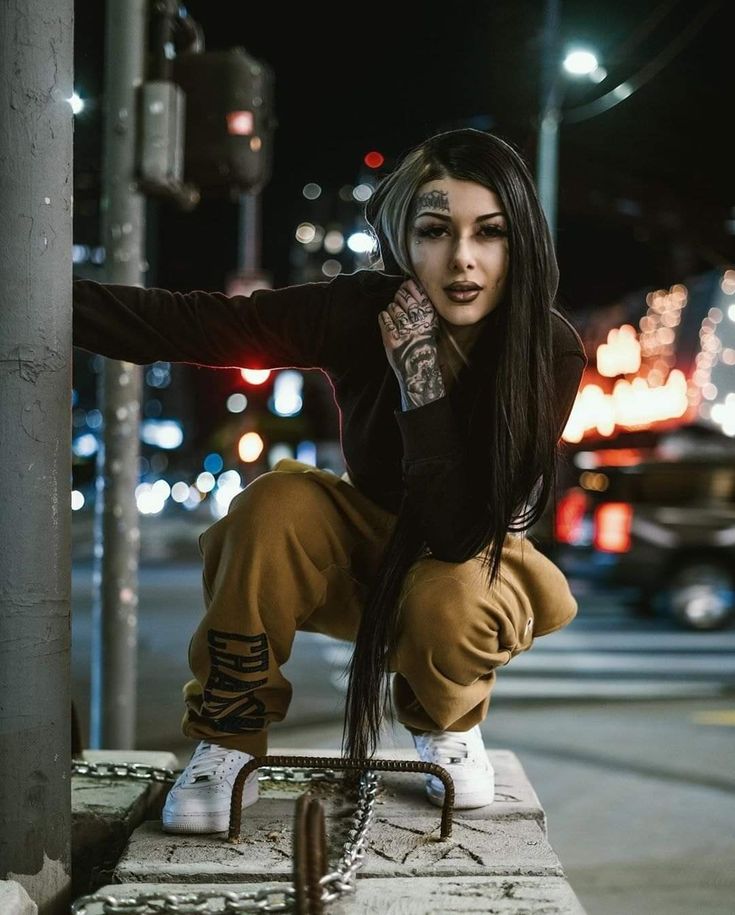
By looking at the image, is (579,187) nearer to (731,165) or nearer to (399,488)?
(731,165)

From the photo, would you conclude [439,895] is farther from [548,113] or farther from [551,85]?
[548,113]

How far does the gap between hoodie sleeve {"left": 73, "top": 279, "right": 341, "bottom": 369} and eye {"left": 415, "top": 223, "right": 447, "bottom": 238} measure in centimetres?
25

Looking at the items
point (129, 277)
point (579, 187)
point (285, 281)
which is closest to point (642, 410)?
point (579, 187)

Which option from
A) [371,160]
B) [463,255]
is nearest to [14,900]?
[463,255]

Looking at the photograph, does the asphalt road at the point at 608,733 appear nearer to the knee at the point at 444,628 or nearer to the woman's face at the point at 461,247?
the knee at the point at 444,628

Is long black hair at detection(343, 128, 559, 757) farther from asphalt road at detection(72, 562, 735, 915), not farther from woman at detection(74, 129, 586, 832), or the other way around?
asphalt road at detection(72, 562, 735, 915)

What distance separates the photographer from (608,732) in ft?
18.4

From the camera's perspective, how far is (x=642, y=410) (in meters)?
27.2

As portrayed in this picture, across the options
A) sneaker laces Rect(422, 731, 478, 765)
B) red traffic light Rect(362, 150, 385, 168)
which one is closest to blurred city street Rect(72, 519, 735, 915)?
sneaker laces Rect(422, 731, 478, 765)

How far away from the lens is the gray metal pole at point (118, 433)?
13.5 ft

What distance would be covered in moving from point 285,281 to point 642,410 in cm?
4426

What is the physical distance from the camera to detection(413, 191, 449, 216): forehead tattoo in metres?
2.26

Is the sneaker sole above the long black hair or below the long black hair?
below

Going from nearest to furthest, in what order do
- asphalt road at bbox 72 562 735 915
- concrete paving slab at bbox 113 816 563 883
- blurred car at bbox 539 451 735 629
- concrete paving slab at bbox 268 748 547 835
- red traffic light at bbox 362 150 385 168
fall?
concrete paving slab at bbox 113 816 563 883
concrete paving slab at bbox 268 748 547 835
asphalt road at bbox 72 562 735 915
blurred car at bbox 539 451 735 629
red traffic light at bbox 362 150 385 168
